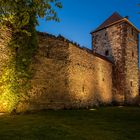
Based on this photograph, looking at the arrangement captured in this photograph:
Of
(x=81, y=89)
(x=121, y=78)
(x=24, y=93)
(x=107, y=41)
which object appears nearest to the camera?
(x=24, y=93)

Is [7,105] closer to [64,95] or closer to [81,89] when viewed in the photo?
[64,95]

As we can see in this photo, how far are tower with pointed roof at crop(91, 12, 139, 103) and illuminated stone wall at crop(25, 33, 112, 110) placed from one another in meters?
4.42

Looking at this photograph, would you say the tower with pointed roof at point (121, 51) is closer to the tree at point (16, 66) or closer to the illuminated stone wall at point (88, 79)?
the illuminated stone wall at point (88, 79)

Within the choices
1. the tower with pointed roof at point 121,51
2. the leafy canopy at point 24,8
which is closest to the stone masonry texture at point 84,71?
the tower with pointed roof at point 121,51

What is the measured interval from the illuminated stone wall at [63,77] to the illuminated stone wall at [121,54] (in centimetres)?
437

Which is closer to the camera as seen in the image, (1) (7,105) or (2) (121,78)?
(1) (7,105)

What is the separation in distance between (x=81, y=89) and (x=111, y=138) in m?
10.8

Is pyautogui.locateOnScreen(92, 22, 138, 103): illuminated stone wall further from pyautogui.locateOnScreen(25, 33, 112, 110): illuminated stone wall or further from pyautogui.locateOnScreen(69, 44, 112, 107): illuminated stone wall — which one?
pyautogui.locateOnScreen(25, 33, 112, 110): illuminated stone wall

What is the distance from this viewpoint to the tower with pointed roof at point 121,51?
2406 cm

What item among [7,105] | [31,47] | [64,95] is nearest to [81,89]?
[64,95]

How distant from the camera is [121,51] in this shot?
969 inches

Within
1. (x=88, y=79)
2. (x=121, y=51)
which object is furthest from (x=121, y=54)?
(x=88, y=79)

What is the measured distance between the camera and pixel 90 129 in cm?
732

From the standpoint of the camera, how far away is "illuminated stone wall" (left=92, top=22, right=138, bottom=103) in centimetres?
2403
